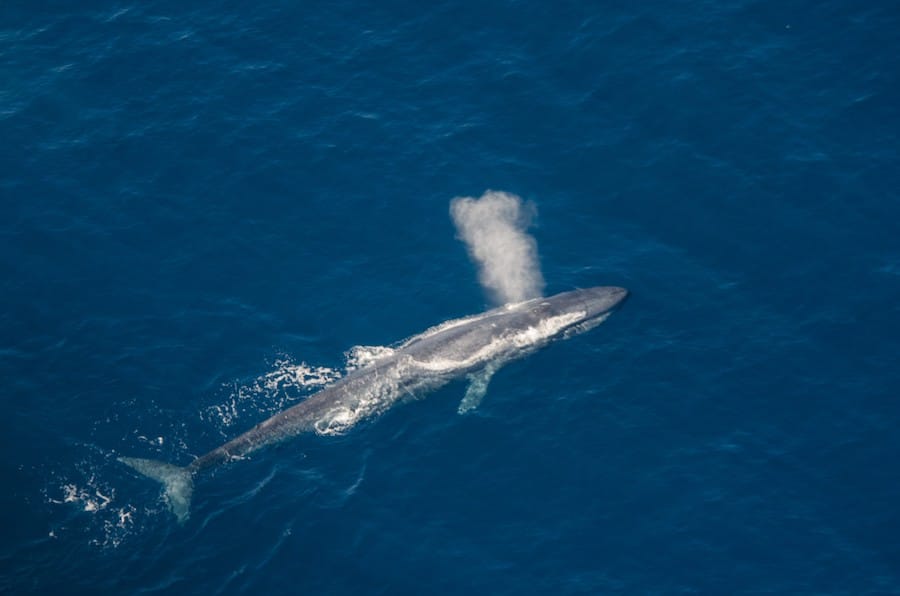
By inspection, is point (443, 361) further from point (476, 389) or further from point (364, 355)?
point (364, 355)

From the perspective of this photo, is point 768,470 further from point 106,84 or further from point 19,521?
point 106,84

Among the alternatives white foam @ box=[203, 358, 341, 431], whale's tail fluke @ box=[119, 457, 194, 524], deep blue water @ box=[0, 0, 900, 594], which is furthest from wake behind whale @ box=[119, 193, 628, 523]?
white foam @ box=[203, 358, 341, 431]

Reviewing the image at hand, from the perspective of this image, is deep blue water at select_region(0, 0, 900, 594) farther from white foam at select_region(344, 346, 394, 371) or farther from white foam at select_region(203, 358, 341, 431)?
white foam at select_region(344, 346, 394, 371)

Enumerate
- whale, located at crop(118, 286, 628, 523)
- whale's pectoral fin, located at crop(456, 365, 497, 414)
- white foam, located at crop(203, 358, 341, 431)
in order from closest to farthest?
whale, located at crop(118, 286, 628, 523) → white foam, located at crop(203, 358, 341, 431) → whale's pectoral fin, located at crop(456, 365, 497, 414)

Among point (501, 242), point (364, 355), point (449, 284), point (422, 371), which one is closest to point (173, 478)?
point (364, 355)

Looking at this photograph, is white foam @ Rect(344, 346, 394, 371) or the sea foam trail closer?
white foam @ Rect(344, 346, 394, 371)
